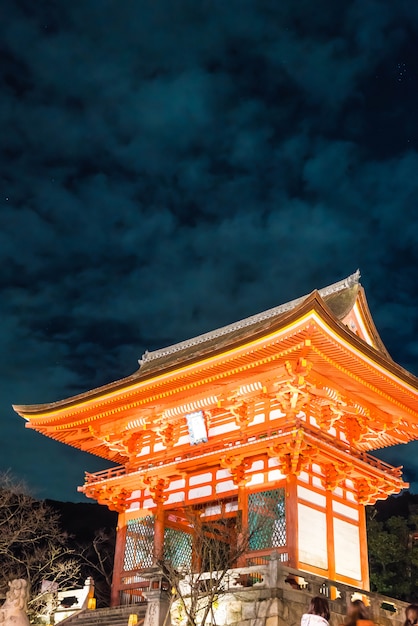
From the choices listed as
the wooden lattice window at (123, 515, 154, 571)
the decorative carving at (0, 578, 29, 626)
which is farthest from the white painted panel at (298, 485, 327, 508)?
the decorative carving at (0, 578, 29, 626)

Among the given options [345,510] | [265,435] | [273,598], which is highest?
[265,435]

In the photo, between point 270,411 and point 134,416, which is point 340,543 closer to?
point 270,411

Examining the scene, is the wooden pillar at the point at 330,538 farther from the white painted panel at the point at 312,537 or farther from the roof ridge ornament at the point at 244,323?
the roof ridge ornament at the point at 244,323

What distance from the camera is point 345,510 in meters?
19.9

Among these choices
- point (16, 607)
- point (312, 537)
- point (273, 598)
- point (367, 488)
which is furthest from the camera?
point (367, 488)

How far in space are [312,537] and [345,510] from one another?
2.29 m

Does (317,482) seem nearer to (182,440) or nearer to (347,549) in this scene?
(347,549)

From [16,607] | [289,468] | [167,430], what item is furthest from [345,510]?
[16,607]

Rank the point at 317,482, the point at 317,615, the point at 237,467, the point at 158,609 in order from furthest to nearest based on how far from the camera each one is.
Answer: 1. the point at 317,482
2. the point at 237,467
3. the point at 158,609
4. the point at 317,615

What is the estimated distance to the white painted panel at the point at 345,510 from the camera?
19531 mm

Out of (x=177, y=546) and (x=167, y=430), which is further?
(x=167, y=430)

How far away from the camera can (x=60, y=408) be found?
22.5 m

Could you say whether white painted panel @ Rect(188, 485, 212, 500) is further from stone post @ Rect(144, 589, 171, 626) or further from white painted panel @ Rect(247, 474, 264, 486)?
stone post @ Rect(144, 589, 171, 626)

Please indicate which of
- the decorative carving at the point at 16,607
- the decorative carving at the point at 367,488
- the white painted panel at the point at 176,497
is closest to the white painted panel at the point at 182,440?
the white painted panel at the point at 176,497
